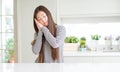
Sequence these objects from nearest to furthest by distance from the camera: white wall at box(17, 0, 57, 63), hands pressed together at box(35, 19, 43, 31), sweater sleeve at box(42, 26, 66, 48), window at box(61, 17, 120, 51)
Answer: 1. sweater sleeve at box(42, 26, 66, 48)
2. hands pressed together at box(35, 19, 43, 31)
3. white wall at box(17, 0, 57, 63)
4. window at box(61, 17, 120, 51)

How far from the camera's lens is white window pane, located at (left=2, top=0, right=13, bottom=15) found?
12.3ft

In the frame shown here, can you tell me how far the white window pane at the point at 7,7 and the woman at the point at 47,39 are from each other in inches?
72.9

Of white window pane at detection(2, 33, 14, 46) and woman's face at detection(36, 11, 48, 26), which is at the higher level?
woman's face at detection(36, 11, 48, 26)

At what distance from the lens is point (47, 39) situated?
1.89 m

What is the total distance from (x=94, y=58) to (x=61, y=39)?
4.27ft

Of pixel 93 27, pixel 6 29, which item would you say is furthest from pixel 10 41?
pixel 93 27

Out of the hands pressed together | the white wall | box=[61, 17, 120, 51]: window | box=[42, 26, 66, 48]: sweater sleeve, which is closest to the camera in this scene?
box=[42, 26, 66, 48]: sweater sleeve

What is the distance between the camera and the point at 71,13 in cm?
349

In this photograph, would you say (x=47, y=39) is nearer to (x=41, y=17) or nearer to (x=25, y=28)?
(x=41, y=17)

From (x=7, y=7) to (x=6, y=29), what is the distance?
0.41 meters

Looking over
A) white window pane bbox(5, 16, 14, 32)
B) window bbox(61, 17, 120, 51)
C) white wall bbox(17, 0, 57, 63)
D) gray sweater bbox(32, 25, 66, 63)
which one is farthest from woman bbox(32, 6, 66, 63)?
white window pane bbox(5, 16, 14, 32)

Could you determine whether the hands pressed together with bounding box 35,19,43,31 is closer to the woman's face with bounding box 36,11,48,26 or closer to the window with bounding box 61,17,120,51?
the woman's face with bounding box 36,11,48,26

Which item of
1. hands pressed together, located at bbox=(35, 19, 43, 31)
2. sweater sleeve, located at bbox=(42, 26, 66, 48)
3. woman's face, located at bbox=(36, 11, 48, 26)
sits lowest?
sweater sleeve, located at bbox=(42, 26, 66, 48)

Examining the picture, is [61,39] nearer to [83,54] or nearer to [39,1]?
[83,54]
